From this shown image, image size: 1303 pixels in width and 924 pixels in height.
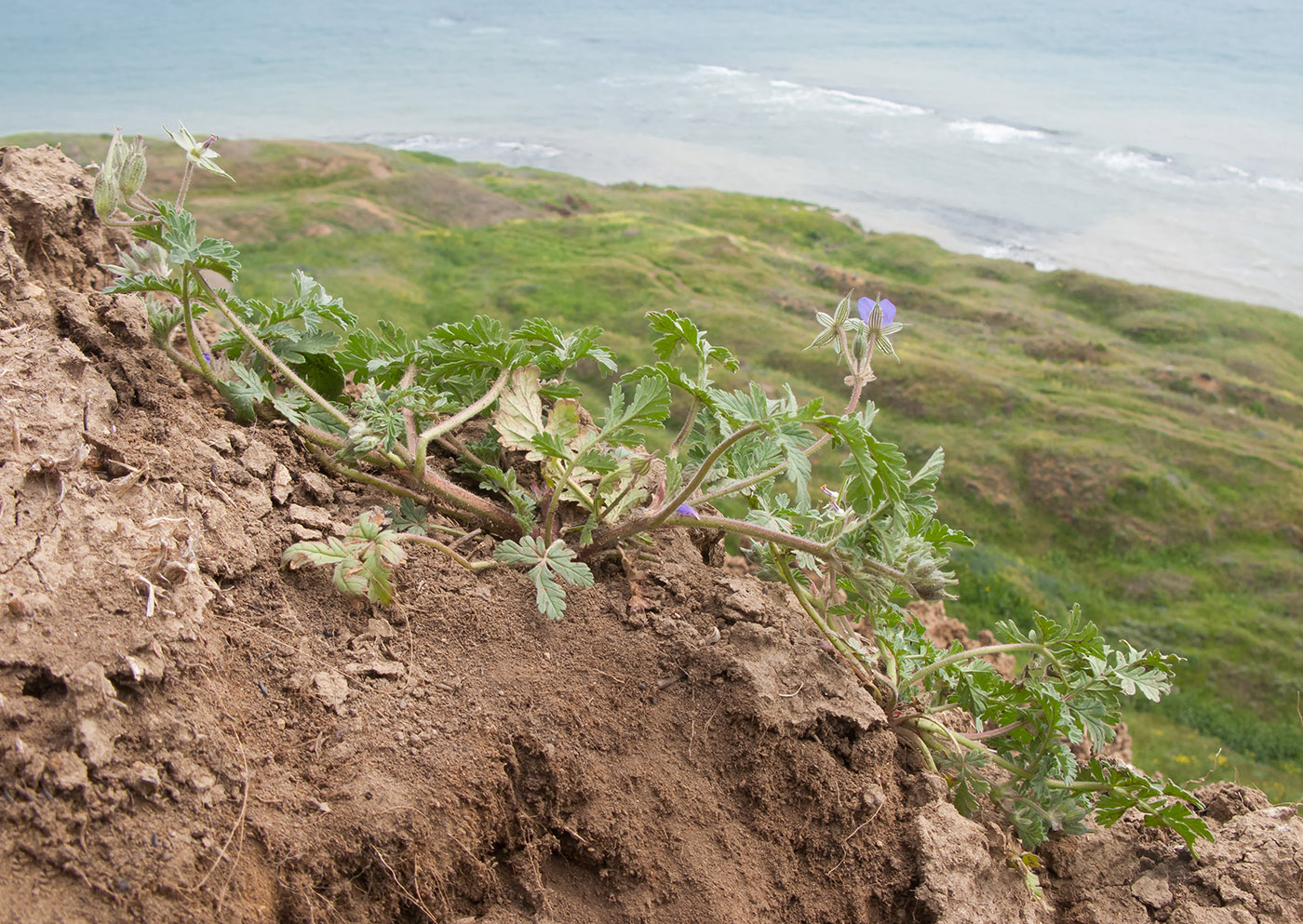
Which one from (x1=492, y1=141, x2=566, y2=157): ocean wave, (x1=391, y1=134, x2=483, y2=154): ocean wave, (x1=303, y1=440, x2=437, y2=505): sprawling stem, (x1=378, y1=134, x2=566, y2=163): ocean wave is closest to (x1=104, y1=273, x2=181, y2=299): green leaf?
(x1=303, y1=440, x2=437, y2=505): sprawling stem

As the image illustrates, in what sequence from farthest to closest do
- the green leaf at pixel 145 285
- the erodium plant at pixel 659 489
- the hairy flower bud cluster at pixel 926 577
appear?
the green leaf at pixel 145 285
the erodium plant at pixel 659 489
the hairy flower bud cluster at pixel 926 577

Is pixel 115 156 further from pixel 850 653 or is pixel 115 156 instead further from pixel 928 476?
pixel 850 653

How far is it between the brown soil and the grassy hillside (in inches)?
195

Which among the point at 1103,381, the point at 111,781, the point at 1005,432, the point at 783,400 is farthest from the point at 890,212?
the point at 111,781

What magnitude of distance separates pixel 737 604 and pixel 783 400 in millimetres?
684

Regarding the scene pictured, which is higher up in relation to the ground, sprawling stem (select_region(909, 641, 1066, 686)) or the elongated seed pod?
the elongated seed pod

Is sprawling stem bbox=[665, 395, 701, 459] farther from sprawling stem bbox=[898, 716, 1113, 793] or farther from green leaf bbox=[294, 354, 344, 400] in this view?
green leaf bbox=[294, 354, 344, 400]

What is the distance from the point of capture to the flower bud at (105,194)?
252 cm

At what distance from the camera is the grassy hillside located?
8.03 m

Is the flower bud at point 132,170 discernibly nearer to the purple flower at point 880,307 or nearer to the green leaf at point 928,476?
the purple flower at point 880,307

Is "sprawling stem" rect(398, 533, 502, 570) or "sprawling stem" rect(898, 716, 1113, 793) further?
"sprawling stem" rect(898, 716, 1113, 793)

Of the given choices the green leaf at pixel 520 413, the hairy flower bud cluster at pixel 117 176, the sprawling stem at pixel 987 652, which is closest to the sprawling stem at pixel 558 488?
the green leaf at pixel 520 413

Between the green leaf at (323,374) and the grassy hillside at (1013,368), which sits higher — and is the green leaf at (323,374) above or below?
above

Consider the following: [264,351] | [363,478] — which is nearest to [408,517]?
[363,478]
